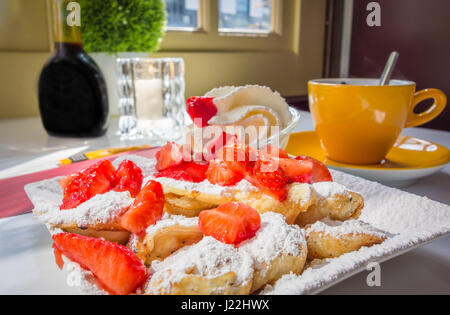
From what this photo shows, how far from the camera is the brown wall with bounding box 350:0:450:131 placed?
1722 mm

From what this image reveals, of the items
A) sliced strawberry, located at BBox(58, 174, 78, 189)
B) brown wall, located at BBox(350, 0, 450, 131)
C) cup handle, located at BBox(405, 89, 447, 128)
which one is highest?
brown wall, located at BBox(350, 0, 450, 131)

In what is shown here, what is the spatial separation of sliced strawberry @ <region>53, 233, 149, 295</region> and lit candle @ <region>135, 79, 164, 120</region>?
75 centimetres

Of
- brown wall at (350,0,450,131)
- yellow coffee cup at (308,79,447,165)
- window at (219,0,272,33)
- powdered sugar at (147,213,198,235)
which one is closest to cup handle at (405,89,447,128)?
yellow coffee cup at (308,79,447,165)

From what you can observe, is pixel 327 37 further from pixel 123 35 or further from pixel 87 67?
pixel 87 67

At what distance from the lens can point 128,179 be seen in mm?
545

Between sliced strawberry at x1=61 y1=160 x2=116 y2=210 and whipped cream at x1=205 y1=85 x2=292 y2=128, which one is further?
whipped cream at x1=205 y1=85 x2=292 y2=128

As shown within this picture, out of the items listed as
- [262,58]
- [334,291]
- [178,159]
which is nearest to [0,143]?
[178,159]

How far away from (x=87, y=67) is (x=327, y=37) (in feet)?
5.27

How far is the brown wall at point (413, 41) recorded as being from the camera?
1722 mm

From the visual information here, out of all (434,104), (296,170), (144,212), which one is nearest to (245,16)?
Result: (434,104)

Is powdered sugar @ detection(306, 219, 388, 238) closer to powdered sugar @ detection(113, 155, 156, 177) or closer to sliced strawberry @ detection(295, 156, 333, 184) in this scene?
sliced strawberry @ detection(295, 156, 333, 184)

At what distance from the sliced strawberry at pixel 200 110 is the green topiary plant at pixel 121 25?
62cm

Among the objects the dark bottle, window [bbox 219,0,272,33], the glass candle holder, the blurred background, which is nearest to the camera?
the dark bottle

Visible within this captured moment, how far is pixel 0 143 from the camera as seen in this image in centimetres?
103
